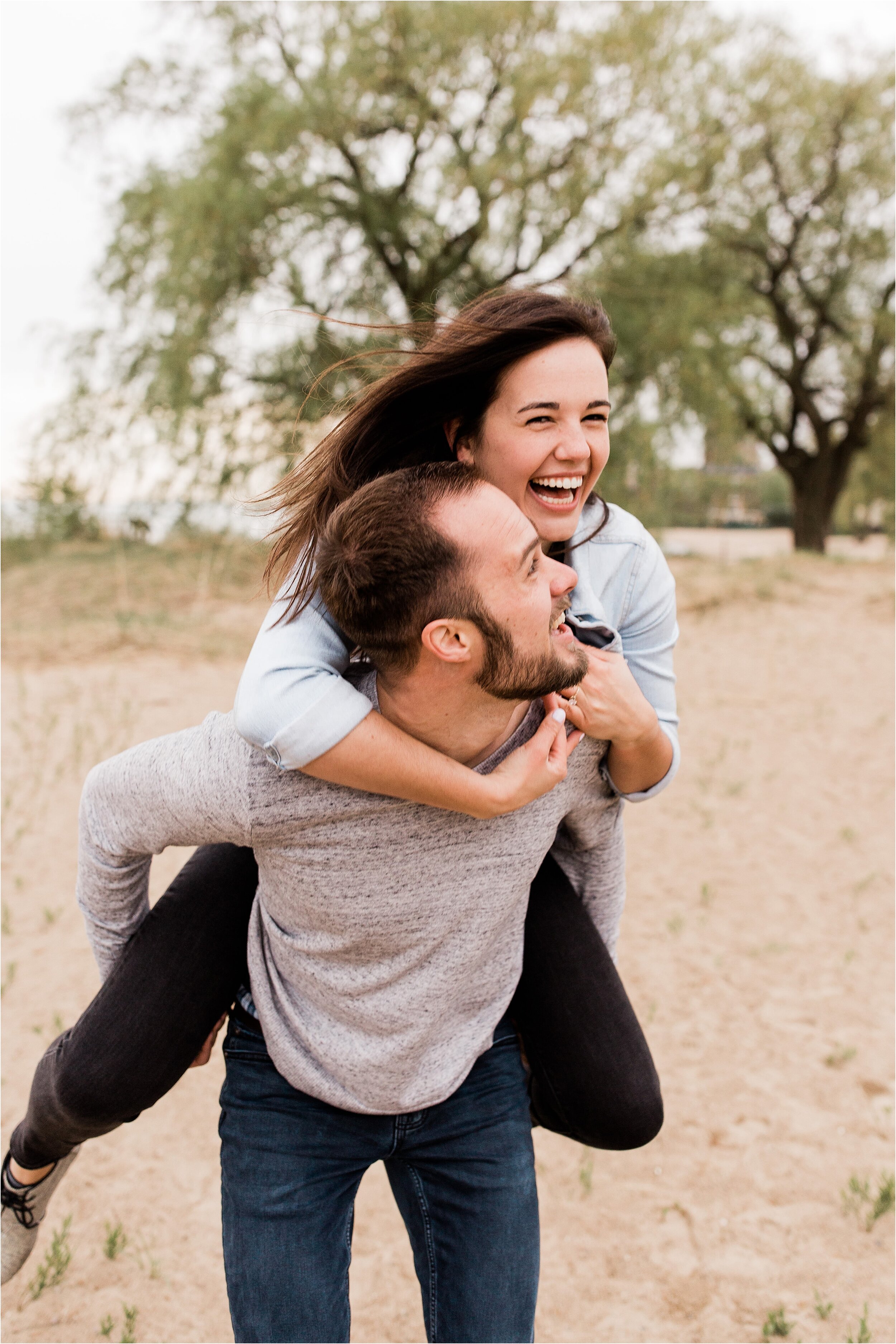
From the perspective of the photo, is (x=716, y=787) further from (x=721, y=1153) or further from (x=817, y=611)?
(x=817, y=611)

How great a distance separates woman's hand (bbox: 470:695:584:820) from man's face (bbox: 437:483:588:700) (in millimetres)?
120

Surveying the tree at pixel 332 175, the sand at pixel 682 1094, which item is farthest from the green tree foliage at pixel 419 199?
the sand at pixel 682 1094

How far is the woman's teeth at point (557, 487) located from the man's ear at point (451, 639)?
49 cm

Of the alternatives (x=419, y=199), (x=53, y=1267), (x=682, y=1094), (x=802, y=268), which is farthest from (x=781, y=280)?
(x=53, y=1267)

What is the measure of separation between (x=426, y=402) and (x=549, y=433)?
26 cm

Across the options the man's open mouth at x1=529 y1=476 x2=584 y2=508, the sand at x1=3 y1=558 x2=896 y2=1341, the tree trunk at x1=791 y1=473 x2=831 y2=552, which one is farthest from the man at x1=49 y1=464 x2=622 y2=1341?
the tree trunk at x1=791 y1=473 x2=831 y2=552

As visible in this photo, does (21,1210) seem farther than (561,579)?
Yes

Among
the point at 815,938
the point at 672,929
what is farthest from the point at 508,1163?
the point at 815,938

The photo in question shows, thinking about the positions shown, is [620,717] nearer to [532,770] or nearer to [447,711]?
[532,770]

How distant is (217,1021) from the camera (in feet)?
6.37

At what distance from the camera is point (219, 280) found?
11.1m

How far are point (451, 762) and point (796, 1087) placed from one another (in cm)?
220

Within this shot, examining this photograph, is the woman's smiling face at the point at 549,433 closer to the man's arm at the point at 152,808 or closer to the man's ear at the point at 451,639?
the man's ear at the point at 451,639

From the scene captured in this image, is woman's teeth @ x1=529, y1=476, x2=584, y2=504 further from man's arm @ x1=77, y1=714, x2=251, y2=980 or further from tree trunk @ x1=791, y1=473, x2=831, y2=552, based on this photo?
tree trunk @ x1=791, y1=473, x2=831, y2=552
